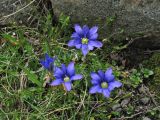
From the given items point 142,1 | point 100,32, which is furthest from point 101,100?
point 142,1

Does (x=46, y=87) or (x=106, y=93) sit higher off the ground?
(x=46, y=87)

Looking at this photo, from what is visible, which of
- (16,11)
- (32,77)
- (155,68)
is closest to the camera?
(32,77)

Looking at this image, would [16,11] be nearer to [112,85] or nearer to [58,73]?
[58,73]

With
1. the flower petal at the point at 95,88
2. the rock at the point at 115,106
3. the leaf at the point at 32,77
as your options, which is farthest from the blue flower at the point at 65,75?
the rock at the point at 115,106

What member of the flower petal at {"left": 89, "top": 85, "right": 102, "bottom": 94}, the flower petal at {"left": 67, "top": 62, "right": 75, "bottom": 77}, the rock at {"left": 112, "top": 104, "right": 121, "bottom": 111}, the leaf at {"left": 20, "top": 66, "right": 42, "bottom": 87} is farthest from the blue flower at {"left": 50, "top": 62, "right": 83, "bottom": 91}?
the rock at {"left": 112, "top": 104, "right": 121, "bottom": 111}

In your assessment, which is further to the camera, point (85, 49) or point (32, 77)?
point (32, 77)

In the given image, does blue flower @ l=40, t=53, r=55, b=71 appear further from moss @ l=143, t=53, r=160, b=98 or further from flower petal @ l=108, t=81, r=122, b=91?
moss @ l=143, t=53, r=160, b=98

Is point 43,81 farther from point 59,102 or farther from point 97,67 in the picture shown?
point 97,67

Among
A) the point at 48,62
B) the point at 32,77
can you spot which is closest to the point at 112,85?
the point at 48,62
